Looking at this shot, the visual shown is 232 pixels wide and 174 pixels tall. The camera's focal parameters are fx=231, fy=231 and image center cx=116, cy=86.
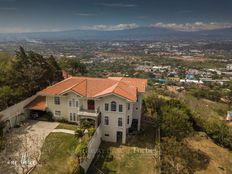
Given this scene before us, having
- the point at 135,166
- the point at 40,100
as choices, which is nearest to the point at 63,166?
the point at 135,166

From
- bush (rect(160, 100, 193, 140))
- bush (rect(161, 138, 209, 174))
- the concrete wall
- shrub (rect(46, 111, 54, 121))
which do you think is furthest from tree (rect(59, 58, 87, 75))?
bush (rect(161, 138, 209, 174))

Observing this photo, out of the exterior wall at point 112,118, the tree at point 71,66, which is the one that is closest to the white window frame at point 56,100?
the exterior wall at point 112,118

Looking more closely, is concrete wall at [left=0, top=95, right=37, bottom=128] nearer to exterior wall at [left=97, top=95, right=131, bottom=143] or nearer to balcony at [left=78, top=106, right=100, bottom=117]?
balcony at [left=78, top=106, right=100, bottom=117]

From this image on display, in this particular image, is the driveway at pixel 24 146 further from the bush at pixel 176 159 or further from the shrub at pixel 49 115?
the bush at pixel 176 159

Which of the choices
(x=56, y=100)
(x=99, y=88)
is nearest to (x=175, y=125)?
(x=99, y=88)

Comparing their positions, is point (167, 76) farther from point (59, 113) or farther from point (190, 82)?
point (59, 113)
